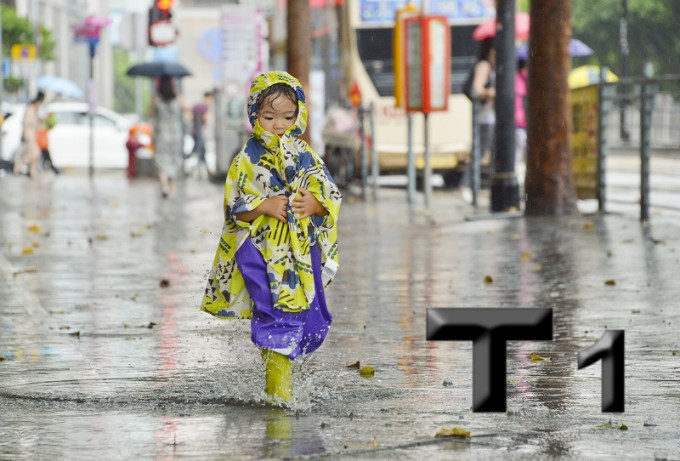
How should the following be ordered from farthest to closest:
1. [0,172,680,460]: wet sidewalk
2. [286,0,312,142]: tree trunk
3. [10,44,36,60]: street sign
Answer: [10,44,36,60]: street sign → [286,0,312,142]: tree trunk → [0,172,680,460]: wet sidewalk

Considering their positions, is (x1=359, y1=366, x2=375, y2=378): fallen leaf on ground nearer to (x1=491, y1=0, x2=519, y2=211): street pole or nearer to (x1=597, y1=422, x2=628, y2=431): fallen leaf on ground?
(x1=597, y1=422, x2=628, y2=431): fallen leaf on ground

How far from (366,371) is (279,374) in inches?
37.0

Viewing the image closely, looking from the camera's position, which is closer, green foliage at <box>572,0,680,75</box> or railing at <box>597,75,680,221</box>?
railing at <box>597,75,680,221</box>

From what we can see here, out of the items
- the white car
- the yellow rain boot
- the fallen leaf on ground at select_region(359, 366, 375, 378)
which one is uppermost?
the yellow rain boot

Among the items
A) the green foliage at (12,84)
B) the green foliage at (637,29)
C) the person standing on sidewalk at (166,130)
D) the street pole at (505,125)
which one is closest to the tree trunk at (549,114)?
the street pole at (505,125)

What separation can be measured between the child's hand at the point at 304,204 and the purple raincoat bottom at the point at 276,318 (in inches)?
8.1

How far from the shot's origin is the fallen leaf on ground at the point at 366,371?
7.00m

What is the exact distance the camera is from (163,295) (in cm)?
1044

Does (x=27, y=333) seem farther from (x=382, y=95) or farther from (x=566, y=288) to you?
(x=382, y=95)

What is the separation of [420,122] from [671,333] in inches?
698

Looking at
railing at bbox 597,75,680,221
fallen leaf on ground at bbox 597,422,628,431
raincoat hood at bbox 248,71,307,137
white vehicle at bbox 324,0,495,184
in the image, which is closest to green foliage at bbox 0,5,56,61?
white vehicle at bbox 324,0,495,184

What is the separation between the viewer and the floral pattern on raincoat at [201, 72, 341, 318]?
607 cm

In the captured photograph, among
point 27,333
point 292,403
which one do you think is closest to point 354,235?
point 27,333

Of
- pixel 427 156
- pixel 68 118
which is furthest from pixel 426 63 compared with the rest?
pixel 68 118
